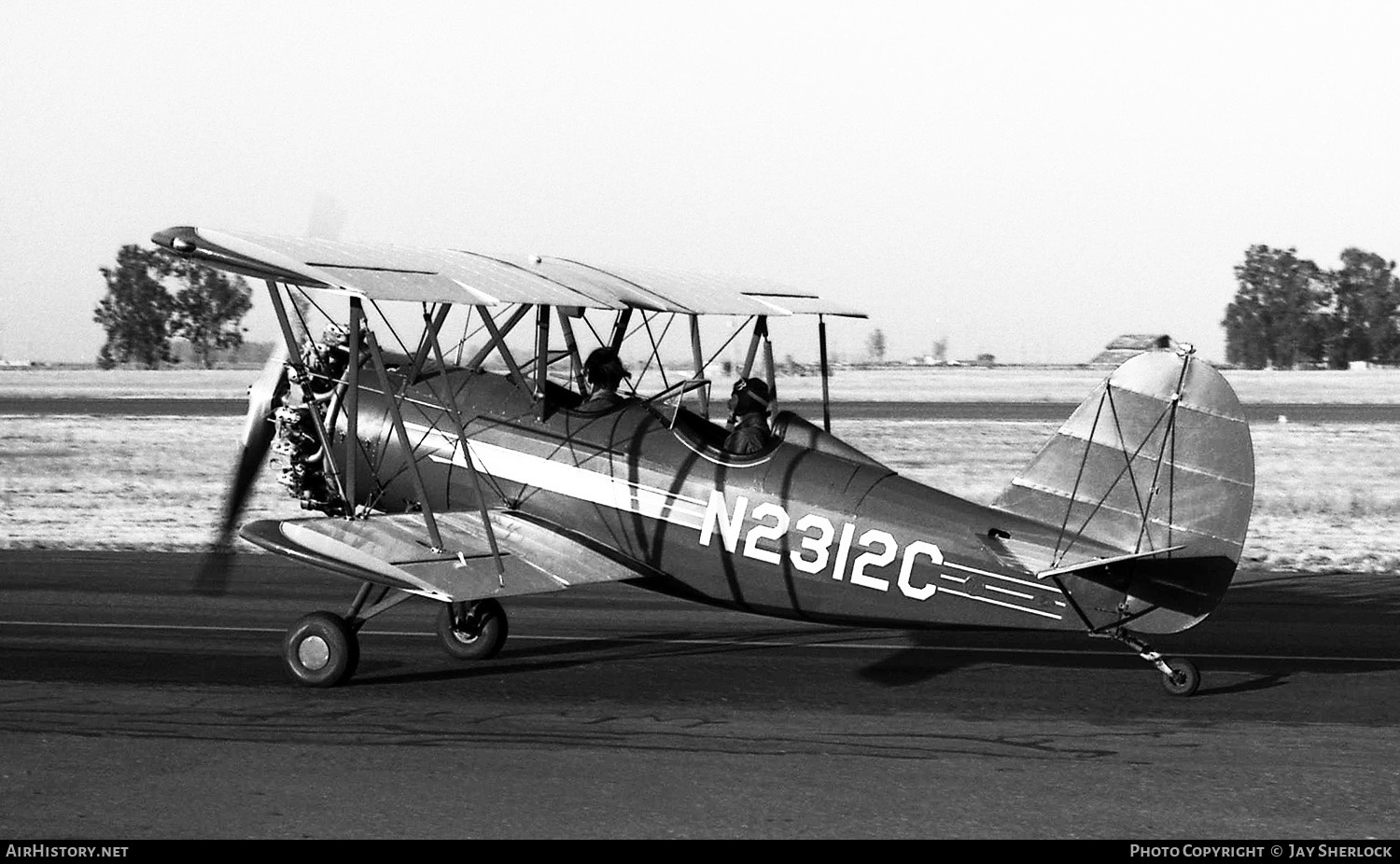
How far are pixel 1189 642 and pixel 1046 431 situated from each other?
26523mm

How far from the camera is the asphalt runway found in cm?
647

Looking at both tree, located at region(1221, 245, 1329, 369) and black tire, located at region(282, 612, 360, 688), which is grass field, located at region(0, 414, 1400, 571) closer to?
black tire, located at region(282, 612, 360, 688)

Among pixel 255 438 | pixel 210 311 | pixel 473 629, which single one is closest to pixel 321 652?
pixel 473 629

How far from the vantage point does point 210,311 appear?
85.9 metres

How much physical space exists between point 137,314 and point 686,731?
281 feet

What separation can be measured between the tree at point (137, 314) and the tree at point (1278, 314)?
232ft

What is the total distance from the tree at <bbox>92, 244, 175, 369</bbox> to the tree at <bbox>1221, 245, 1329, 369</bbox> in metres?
70.6

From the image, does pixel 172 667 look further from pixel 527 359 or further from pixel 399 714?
pixel 527 359

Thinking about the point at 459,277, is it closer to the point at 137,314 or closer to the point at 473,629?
the point at 473,629

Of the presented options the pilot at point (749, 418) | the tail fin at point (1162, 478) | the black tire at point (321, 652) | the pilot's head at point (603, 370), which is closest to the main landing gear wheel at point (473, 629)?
the black tire at point (321, 652)

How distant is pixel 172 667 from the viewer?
9688mm

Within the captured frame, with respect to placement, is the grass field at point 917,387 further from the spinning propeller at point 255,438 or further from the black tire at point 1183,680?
the black tire at point 1183,680

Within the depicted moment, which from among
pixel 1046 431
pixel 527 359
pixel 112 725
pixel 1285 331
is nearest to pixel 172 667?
pixel 112 725

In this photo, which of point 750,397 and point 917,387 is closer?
point 750,397
